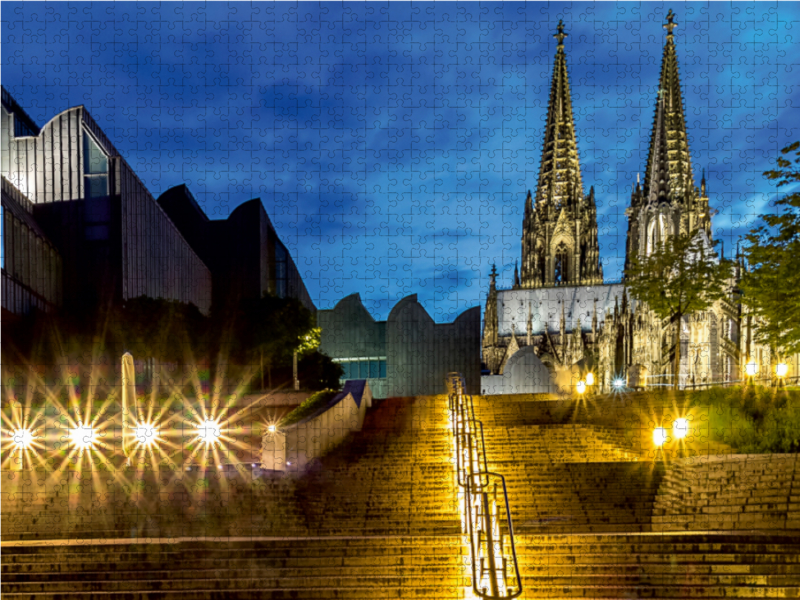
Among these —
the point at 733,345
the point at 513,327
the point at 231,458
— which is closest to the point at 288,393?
the point at 231,458

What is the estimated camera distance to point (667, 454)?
1156 centimetres

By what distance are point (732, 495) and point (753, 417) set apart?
12.7 feet

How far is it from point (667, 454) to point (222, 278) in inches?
1348

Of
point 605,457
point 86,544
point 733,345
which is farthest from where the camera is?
point 733,345

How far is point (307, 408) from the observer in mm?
14961

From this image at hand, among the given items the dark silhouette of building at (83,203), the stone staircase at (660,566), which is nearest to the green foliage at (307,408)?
the stone staircase at (660,566)

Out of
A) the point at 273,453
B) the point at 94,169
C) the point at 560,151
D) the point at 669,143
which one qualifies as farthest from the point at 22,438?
the point at 560,151

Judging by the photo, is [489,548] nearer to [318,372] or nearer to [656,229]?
[318,372]

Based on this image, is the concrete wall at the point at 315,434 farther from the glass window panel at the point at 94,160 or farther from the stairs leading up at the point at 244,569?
the glass window panel at the point at 94,160

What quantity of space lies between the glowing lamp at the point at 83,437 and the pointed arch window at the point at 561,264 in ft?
190

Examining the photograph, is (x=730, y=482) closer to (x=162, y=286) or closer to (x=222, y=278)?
(x=162, y=286)

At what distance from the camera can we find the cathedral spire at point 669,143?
181 feet

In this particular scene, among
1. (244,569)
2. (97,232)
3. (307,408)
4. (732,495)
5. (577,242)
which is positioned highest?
(577,242)

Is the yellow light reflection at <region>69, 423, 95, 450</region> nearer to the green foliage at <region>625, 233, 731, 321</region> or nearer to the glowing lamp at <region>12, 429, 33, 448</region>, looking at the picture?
the glowing lamp at <region>12, 429, 33, 448</region>
